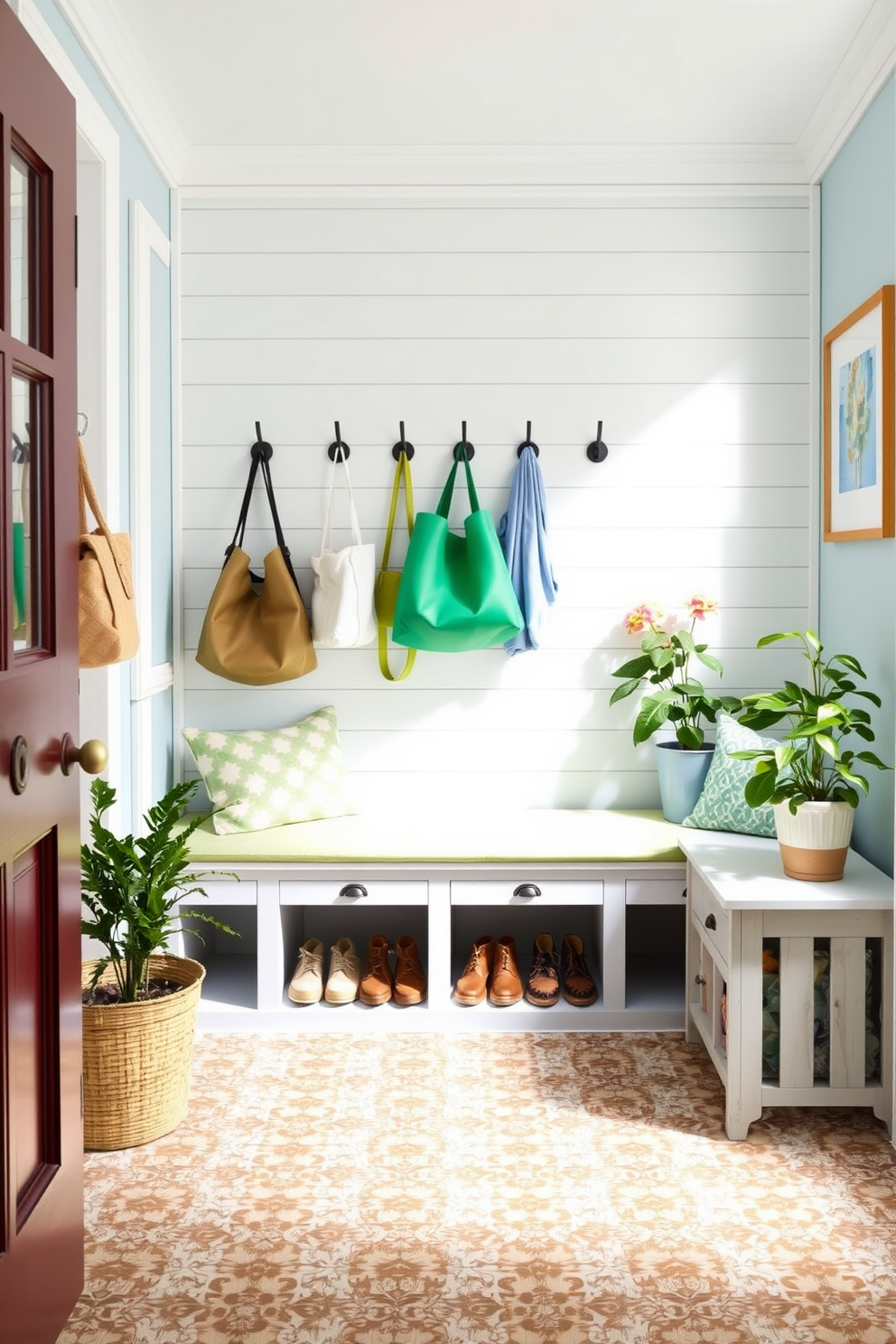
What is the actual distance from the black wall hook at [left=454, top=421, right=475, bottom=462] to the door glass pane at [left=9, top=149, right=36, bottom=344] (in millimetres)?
1993

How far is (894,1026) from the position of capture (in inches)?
95.0

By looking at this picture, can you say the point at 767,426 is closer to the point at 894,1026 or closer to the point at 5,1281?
the point at 894,1026

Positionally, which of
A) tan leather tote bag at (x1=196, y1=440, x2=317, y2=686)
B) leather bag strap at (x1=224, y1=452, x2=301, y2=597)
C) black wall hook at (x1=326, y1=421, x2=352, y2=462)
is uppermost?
black wall hook at (x1=326, y1=421, x2=352, y2=462)

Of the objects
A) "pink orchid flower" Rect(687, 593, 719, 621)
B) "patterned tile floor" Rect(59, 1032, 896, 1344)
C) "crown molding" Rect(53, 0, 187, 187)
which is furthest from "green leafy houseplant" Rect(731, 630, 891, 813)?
"crown molding" Rect(53, 0, 187, 187)

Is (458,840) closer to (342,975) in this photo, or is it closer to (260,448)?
(342,975)

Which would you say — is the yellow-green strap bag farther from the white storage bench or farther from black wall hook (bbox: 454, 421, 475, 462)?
the white storage bench

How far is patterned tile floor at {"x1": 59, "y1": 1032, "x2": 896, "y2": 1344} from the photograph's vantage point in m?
1.83

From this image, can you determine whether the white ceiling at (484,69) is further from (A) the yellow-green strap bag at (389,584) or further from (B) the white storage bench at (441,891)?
(B) the white storage bench at (441,891)

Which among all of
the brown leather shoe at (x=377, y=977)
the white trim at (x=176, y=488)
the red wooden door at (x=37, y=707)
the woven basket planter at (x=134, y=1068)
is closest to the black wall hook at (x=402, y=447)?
the white trim at (x=176, y=488)

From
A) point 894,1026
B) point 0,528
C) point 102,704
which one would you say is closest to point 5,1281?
point 0,528

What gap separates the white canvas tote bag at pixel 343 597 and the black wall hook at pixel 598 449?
720mm

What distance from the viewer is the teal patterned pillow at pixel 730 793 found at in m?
3.05

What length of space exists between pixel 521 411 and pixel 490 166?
708 millimetres

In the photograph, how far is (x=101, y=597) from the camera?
2.12 m
